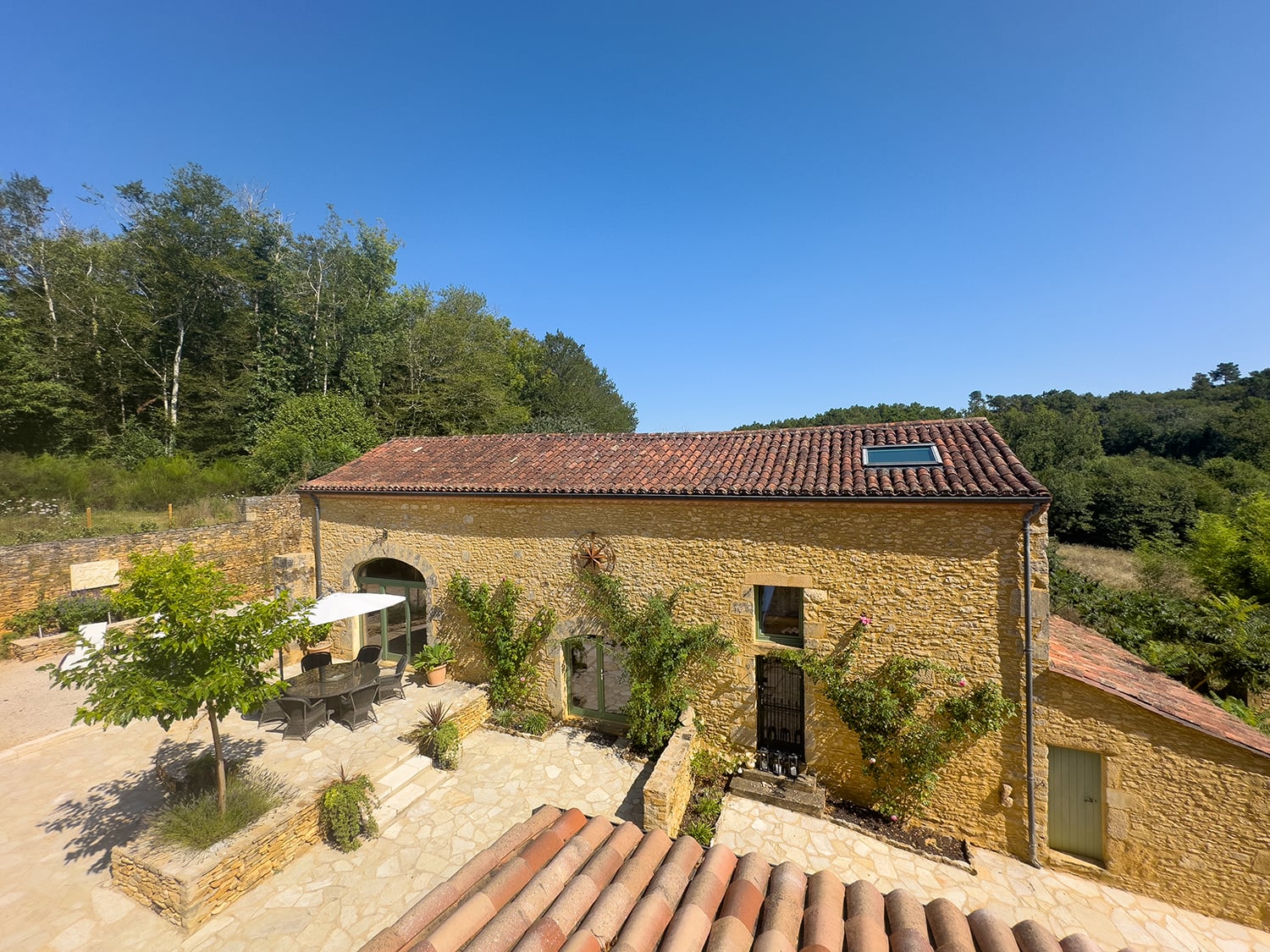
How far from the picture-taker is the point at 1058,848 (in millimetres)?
7633

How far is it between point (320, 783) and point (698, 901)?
670cm

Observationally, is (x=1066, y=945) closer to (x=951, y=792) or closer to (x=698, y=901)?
(x=698, y=901)

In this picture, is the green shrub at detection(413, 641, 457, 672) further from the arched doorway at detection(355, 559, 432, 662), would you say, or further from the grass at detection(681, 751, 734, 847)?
the grass at detection(681, 751, 734, 847)

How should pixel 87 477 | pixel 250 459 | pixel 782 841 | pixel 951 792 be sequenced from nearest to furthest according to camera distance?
pixel 782 841, pixel 951 792, pixel 87 477, pixel 250 459

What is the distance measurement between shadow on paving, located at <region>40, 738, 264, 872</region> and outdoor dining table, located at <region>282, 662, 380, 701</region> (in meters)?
1.06

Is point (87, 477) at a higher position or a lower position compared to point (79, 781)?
higher

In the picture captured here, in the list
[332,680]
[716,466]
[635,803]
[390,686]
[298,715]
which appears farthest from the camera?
[390,686]

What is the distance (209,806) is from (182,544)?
11.1 metres

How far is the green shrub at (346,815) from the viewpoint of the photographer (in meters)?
6.55

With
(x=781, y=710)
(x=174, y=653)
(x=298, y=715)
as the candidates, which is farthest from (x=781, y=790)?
(x=174, y=653)

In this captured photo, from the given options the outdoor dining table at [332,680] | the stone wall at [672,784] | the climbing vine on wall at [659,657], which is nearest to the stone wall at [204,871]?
the outdoor dining table at [332,680]

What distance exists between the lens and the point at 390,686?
10.0 meters

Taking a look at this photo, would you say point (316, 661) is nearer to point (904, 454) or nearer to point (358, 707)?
point (358, 707)

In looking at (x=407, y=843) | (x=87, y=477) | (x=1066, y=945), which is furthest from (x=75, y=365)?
(x=1066, y=945)
